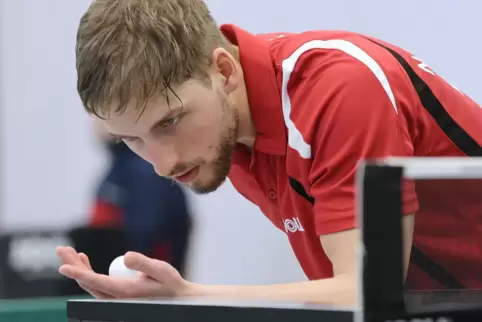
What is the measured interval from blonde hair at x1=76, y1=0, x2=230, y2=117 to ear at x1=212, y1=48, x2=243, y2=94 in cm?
3

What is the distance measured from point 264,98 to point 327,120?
19 centimetres

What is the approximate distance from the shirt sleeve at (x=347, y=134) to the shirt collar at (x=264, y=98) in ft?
0.46

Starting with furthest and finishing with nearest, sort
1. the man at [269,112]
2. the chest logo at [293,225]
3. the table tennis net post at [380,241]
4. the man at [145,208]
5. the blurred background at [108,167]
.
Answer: the man at [145,208], the blurred background at [108,167], the chest logo at [293,225], the man at [269,112], the table tennis net post at [380,241]

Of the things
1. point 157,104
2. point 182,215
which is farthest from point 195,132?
point 182,215

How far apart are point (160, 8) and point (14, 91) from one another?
3001mm

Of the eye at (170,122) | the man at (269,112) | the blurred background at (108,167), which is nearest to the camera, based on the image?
the man at (269,112)

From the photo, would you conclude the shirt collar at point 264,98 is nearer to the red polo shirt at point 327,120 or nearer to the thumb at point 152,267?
the red polo shirt at point 327,120

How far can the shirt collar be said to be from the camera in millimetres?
1210

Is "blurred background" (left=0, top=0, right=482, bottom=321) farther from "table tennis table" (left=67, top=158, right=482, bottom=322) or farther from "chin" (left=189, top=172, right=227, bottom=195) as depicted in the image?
"table tennis table" (left=67, top=158, right=482, bottom=322)

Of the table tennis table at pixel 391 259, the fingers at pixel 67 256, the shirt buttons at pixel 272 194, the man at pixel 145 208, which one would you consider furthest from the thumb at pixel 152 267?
the man at pixel 145 208

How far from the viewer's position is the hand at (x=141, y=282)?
912 millimetres

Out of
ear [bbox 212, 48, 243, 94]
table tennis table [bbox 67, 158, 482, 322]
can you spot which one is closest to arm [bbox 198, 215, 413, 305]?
table tennis table [bbox 67, 158, 482, 322]

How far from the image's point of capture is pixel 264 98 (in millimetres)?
1218

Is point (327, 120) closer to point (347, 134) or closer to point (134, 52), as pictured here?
point (347, 134)
